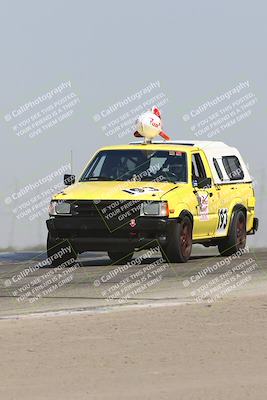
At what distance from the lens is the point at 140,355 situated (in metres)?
9.50

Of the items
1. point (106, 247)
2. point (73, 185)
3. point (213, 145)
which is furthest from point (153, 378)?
point (213, 145)

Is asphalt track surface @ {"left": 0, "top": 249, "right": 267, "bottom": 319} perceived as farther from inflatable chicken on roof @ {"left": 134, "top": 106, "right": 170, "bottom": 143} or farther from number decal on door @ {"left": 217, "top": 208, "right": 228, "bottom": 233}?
inflatable chicken on roof @ {"left": 134, "top": 106, "right": 170, "bottom": 143}

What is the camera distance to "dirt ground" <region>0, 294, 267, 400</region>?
809 centimetres

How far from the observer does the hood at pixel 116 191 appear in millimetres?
17562

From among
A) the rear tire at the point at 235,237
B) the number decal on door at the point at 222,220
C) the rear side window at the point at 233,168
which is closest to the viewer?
the number decal on door at the point at 222,220

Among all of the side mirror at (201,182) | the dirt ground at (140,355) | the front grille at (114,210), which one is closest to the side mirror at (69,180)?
the front grille at (114,210)

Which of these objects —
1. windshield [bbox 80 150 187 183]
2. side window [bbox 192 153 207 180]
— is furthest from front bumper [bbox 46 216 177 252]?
side window [bbox 192 153 207 180]

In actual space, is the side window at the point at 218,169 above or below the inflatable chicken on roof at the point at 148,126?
below

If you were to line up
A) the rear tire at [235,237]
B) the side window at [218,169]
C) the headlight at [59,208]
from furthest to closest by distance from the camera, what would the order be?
the rear tire at [235,237], the side window at [218,169], the headlight at [59,208]

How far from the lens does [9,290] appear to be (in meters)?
14.7

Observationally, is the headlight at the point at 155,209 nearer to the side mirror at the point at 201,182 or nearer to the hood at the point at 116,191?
the hood at the point at 116,191

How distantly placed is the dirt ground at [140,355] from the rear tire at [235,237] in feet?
25.0

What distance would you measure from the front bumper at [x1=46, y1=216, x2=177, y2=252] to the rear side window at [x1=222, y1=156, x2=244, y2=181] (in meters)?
3.24

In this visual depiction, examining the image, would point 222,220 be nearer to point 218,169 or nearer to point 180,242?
point 218,169
